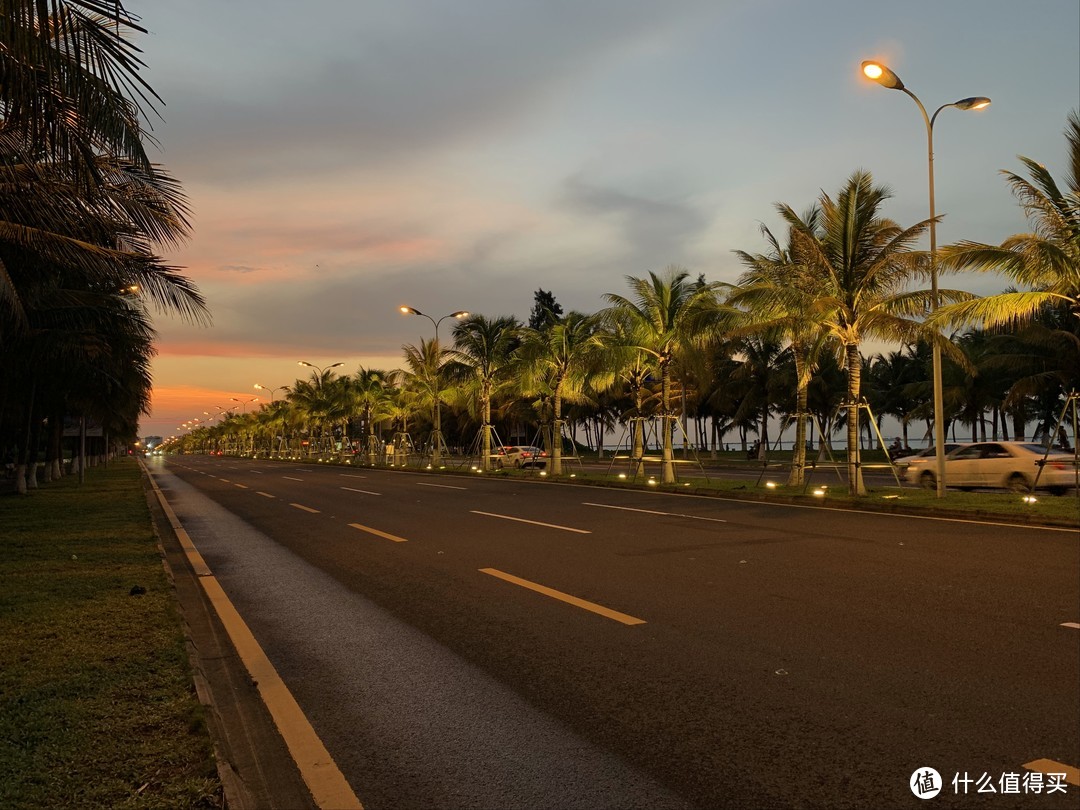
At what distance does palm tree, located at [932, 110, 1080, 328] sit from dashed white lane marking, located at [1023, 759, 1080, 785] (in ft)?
46.5

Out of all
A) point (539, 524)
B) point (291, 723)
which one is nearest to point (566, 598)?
point (291, 723)

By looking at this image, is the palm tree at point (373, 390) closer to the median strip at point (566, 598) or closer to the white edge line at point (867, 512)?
the white edge line at point (867, 512)

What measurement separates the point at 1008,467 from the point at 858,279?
6355 mm

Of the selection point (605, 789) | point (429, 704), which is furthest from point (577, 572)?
point (605, 789)

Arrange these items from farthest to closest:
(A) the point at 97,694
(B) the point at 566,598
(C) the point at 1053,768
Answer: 1. (B) the point at 566,598
2. (A) the point at 97,694
3. (C) the point at 1053,768

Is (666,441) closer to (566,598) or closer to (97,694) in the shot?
(566,598)

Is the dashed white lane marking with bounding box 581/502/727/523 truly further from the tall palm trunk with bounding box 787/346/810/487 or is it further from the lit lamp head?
the lit lamp head

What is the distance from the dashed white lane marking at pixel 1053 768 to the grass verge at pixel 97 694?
4030 mm

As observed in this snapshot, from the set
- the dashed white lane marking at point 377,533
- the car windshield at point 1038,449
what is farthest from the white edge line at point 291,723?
the car windshield at point 1038,449

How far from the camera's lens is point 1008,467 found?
1988 centimetres

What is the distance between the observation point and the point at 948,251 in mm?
16562

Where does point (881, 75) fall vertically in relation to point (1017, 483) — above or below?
above

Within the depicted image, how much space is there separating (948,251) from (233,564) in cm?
1547

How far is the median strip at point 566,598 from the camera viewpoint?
7.15 m
